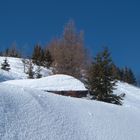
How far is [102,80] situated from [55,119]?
13755mm

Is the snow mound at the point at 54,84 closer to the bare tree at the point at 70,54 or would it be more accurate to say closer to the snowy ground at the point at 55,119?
the snowy ground at the point at 55,119

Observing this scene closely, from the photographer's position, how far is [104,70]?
20047mm

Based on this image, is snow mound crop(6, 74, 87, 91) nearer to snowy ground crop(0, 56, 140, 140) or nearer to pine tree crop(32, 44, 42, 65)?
snowy ground crop(0, 56, 140, 140)

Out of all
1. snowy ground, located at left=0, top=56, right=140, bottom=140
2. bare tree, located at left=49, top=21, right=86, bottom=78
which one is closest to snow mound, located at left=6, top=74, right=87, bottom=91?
snowy ground, located at left=0, top=56, right=140, bottom=140

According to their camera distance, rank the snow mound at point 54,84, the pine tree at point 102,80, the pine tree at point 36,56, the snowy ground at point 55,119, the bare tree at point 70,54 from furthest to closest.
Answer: the pine tree at point 36,56 → the bare tree at point 70,54 → the pine tree at point 102,80 → the snow mound at point 54,84 → the snowy ground at point 55,119

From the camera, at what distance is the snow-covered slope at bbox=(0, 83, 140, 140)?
18.5 feet

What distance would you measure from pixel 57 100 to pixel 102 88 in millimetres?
12702

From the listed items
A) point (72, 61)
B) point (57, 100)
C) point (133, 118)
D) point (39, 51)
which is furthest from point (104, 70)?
point (39, 51)

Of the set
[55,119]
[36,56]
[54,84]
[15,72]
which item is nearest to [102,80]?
[54,84]

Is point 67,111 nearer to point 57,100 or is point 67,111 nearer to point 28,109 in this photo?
point 57,100

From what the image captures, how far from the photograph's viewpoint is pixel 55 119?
6.30 meters

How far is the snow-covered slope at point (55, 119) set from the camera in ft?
18.5

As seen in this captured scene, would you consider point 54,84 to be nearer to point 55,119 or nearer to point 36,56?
point 55,119

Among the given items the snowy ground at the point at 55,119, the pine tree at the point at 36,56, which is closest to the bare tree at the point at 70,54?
the pine tree at the point at 36,56
